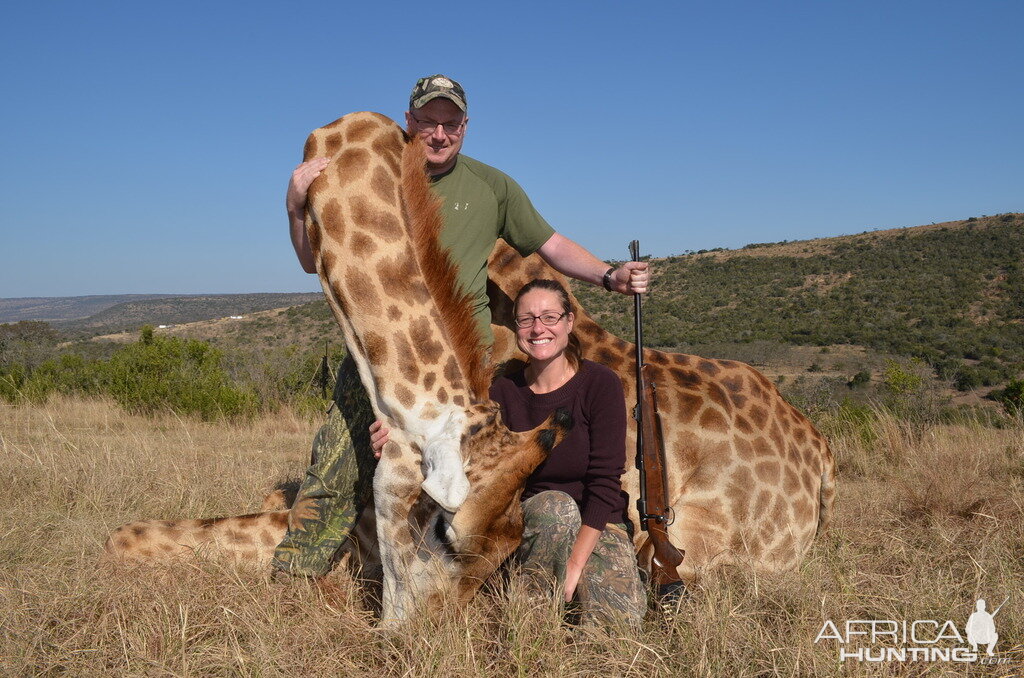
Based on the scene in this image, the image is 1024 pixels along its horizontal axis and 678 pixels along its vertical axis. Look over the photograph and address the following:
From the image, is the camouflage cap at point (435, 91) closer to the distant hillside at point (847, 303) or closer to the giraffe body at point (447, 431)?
the giraffe body at point (447, 431)

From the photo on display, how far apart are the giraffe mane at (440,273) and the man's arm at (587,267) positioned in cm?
106

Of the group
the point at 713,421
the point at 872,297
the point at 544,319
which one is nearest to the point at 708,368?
the point at 713,421

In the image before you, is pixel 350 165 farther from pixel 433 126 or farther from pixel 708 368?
pixel 708 368

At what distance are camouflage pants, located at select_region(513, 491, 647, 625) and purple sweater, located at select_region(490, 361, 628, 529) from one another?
151 millimetres

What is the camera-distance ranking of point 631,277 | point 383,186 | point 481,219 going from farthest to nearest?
point 631,277, point 481,219, point 383,186

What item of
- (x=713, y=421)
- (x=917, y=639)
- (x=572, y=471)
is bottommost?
(x=917, y=639)

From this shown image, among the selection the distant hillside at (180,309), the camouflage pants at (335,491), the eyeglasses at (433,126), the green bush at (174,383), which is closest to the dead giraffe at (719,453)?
the camouflage pants at (335,491)

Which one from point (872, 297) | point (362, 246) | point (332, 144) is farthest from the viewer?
point (872, 297)

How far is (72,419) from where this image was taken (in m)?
A: 9.11

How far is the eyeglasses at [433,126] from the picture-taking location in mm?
3730

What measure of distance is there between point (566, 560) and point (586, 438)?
585 mm

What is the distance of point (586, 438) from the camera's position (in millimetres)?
3557

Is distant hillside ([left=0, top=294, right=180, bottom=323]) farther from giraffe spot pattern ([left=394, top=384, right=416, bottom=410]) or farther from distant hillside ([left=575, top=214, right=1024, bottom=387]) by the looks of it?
giraffe spot pattern ([left=394, top=384, right=416, bottom=410])

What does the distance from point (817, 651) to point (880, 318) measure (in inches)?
1114
